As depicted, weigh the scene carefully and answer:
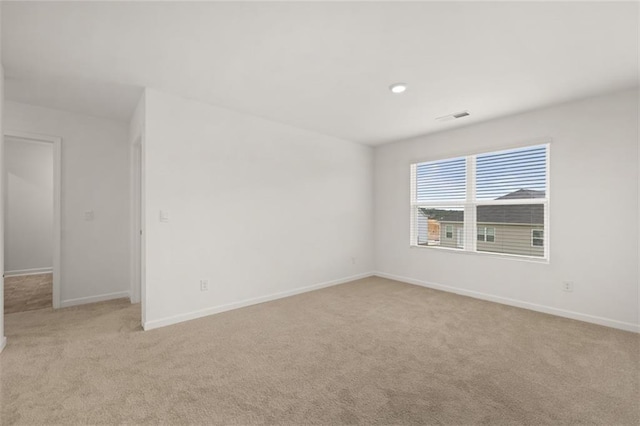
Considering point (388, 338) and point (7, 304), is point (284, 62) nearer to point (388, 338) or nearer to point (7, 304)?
point (388, 338)

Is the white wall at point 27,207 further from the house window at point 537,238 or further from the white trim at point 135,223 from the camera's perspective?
the house window at point 537,238

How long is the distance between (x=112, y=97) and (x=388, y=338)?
3.91 m

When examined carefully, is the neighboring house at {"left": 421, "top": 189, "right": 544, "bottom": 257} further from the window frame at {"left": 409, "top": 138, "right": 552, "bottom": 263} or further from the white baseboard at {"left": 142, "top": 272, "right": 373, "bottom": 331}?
Result: the white baseboard at {"left": 142, "top": 272, "right": 373, "bottom": 331}

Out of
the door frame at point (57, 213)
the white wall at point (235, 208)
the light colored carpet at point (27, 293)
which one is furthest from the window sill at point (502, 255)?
the light colored carpet at point (27, 293)

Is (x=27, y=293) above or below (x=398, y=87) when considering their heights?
below

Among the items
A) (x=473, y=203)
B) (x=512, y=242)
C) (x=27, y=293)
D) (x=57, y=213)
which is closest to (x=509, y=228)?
(x=512, y=242)

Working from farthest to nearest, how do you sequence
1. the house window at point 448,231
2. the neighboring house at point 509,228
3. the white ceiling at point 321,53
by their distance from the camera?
the house window at point 448,231 → the neighboring house at point 509,228 → the white ceiling at point 321,53

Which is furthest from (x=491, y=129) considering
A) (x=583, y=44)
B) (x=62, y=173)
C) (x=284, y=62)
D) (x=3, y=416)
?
(x=62, y=173)

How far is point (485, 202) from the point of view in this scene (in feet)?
13.7

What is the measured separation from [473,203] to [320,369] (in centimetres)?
333

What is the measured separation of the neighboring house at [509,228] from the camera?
12.2 feet

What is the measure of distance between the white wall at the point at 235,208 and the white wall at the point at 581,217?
6.73 ft

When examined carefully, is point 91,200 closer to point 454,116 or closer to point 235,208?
point 235,208

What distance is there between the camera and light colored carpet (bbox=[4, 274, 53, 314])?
12.4ft
